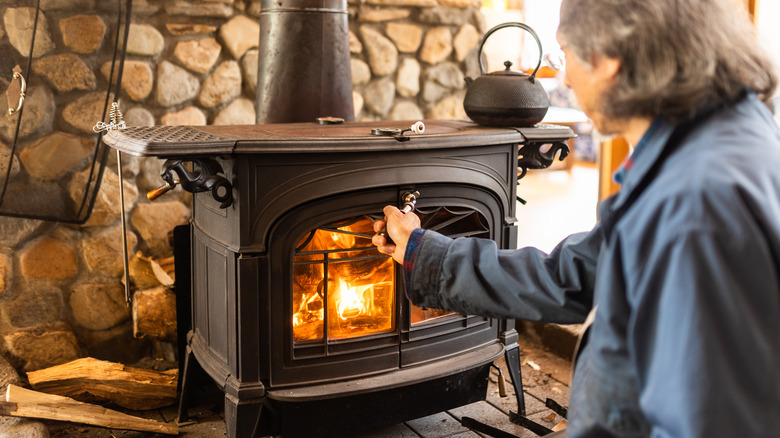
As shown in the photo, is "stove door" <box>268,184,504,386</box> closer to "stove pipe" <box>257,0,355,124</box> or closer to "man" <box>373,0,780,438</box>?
"stove pipe" <box>257,0,355,124</box>

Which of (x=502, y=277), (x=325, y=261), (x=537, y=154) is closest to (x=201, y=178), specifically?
(x=325, y=261)

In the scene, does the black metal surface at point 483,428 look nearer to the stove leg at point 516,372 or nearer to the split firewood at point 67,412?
→ the stove leg at point 516,372

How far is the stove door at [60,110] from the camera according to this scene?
234 cm

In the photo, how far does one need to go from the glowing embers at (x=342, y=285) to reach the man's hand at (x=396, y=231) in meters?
0.18

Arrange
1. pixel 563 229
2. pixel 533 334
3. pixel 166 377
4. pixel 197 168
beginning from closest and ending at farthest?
pixel 197 168 < pixel 166 377 < pixel 533 334 < pixel 563 229

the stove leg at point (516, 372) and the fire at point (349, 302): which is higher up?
the fire at point (349, 302)

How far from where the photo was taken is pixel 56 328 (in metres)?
2.58

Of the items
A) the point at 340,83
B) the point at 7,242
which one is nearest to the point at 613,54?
the point at 340,83

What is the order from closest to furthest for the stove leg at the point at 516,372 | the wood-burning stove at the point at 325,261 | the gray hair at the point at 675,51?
the gray hair at the point at 675,51 < the wood-burning stove at the point at 325,261 < the stove leg at the point at 516,372

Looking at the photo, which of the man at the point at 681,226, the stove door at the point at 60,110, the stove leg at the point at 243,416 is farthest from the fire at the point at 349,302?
the man at the point at 681,226

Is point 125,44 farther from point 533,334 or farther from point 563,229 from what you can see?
point 563,229

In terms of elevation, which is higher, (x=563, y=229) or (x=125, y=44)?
(x=125, y=44)

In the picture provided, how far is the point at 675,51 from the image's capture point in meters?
1.01

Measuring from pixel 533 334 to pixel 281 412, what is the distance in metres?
1.37
